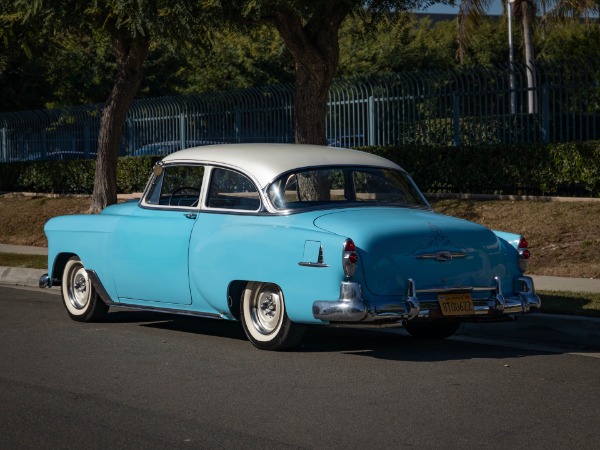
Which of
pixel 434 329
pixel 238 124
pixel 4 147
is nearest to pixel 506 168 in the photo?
pixel 238 124

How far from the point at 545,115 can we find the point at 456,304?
36.9 feet

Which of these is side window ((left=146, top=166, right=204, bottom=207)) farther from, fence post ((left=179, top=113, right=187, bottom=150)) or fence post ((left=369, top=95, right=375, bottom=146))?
fence post ((left=179, top=113, right=187, bottom=150))

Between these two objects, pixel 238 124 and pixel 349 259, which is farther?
pixel 238 124

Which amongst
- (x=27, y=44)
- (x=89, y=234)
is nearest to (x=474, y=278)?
(x=89, y=234)

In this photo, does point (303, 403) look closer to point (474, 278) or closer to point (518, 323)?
point (474, 278)

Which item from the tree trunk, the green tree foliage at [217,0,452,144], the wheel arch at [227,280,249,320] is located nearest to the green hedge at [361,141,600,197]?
the green tree foliage at [217,0,452,144]

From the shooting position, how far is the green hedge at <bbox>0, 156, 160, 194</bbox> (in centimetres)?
2778

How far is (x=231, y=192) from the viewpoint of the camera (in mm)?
10273

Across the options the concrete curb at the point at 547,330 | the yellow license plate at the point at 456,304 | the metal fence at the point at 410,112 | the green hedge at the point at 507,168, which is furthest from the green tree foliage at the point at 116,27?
the yellow license plate at the point at 456,304

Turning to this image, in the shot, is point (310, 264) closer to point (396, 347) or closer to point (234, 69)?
point (396, 347)

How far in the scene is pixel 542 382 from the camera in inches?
322

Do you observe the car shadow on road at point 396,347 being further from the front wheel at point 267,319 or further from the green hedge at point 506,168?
the green hedge at point 506,168

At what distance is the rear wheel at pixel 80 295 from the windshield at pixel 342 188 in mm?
2556

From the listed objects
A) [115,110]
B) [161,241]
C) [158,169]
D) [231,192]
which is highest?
[115,110]
